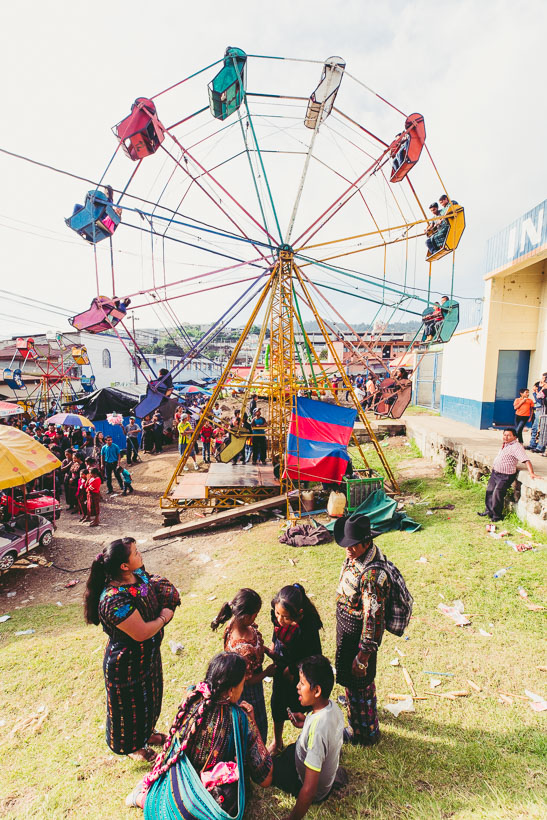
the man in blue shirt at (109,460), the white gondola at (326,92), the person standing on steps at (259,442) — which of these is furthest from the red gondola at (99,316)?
the white gondola at (326,92)

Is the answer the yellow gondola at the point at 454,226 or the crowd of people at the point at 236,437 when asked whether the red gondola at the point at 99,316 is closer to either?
the crowd of people at the point at 236,437

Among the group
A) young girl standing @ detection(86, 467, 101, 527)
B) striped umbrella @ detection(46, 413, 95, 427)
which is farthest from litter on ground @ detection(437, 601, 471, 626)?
striped umbrella @ detection(46, 413, 95, 427)

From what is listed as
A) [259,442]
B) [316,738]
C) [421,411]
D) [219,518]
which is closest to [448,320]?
[259,442]

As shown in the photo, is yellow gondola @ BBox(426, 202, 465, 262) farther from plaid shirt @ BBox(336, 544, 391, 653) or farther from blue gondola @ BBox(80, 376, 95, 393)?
blue gondola @ BBox(80, 376, 95, 393)

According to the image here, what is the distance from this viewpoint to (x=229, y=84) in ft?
23.3

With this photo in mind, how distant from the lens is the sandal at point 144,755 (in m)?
2.95

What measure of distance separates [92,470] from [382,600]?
8513 mm

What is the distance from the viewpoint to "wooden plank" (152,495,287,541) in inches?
345

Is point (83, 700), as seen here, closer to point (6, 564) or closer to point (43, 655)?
point (43, 655)

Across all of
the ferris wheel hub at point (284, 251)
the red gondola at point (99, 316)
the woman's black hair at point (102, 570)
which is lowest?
the woman's black hair at point (102, 570)

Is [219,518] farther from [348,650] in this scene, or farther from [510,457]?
[348,650]

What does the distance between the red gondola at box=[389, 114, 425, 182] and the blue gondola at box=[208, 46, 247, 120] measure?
333 cm

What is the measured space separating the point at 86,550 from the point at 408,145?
419 inches

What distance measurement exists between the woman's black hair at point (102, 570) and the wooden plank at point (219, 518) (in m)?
6.25
